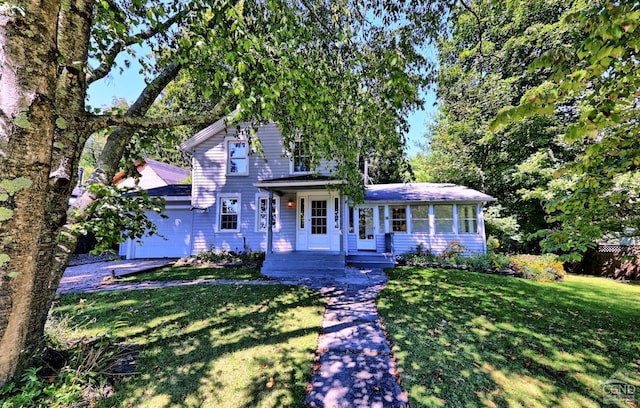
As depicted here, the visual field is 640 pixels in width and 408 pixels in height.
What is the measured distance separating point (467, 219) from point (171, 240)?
14.1m

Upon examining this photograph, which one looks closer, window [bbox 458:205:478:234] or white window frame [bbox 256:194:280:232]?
white window frame [bbox 256:194:280:232]

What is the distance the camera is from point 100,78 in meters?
3.47

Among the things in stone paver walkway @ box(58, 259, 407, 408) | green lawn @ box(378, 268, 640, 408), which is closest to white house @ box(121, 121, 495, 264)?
stone paver walkway @ box(58, 259, 407, 408)

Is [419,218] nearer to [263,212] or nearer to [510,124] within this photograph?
[263,212]

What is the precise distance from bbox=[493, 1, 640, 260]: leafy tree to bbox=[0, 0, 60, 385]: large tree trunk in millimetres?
3147

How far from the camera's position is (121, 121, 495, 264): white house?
1097 cm

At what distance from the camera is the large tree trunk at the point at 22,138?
63.4 inches

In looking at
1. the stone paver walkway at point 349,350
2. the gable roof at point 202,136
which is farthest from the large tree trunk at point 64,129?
the gable roof at point 202,136

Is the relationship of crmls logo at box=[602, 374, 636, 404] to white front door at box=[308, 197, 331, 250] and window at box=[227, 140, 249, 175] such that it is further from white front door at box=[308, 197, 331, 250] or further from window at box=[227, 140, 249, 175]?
Answer: window at box=[227, 140, 249, 175]

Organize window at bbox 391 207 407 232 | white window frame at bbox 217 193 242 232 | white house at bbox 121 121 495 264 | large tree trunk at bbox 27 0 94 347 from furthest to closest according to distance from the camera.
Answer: window at bbox 391 207 407 232
white window frame at bbox 217 193 242 232
white house at bbox 121 121 495 264
large tree trunk at bbox 27 0 94 347

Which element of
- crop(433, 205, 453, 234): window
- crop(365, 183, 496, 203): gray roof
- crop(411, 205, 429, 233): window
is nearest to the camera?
crop(365, 183, 496, 203): gray roof

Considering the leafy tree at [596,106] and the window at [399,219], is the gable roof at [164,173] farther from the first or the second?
the leafy tree at [596,106]

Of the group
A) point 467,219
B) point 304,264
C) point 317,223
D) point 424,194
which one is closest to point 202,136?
point 317,223

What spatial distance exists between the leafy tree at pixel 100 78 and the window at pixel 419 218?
8.14 metres
